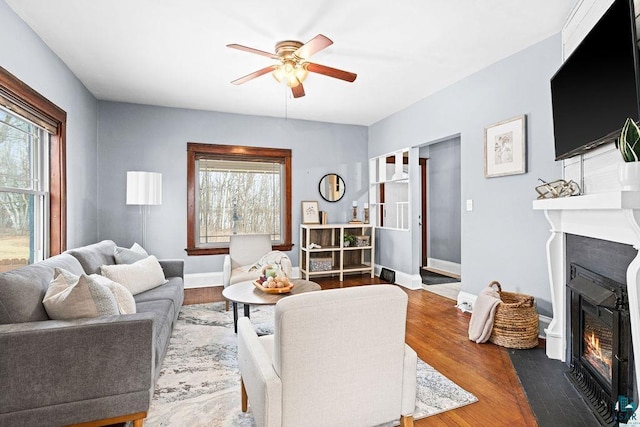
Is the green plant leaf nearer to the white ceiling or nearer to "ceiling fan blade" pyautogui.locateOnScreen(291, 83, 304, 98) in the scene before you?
the white ceiling

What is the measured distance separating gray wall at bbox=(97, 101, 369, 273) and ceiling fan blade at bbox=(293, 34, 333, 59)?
2.76 meters

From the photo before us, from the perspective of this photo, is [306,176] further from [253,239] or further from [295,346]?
[295,346]

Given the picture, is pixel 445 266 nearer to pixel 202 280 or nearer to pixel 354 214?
pixel 354 214

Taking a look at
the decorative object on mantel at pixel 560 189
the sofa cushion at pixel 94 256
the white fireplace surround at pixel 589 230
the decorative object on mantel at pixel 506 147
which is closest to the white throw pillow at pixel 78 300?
the sofa cushion at pixel 94 256

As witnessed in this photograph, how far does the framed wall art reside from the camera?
5.70 meters

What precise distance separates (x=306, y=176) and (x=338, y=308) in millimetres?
4614

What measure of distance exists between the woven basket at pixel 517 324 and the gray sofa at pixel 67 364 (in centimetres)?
260

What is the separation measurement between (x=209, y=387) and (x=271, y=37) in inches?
107

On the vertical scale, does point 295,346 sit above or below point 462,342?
above

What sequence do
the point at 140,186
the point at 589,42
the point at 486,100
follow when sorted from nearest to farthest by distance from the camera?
the point at 589,42
the point at 486,100
the point at 140,186

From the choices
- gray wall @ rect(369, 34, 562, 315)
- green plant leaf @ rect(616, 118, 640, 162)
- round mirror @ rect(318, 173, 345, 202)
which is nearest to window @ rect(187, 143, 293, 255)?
round mirror @ rect(318, 173, 345, 202)

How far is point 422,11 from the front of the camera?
8.48ft

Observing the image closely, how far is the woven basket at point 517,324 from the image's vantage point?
2.84 metres

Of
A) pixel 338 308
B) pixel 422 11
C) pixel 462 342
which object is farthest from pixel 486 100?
pixel 338 308
